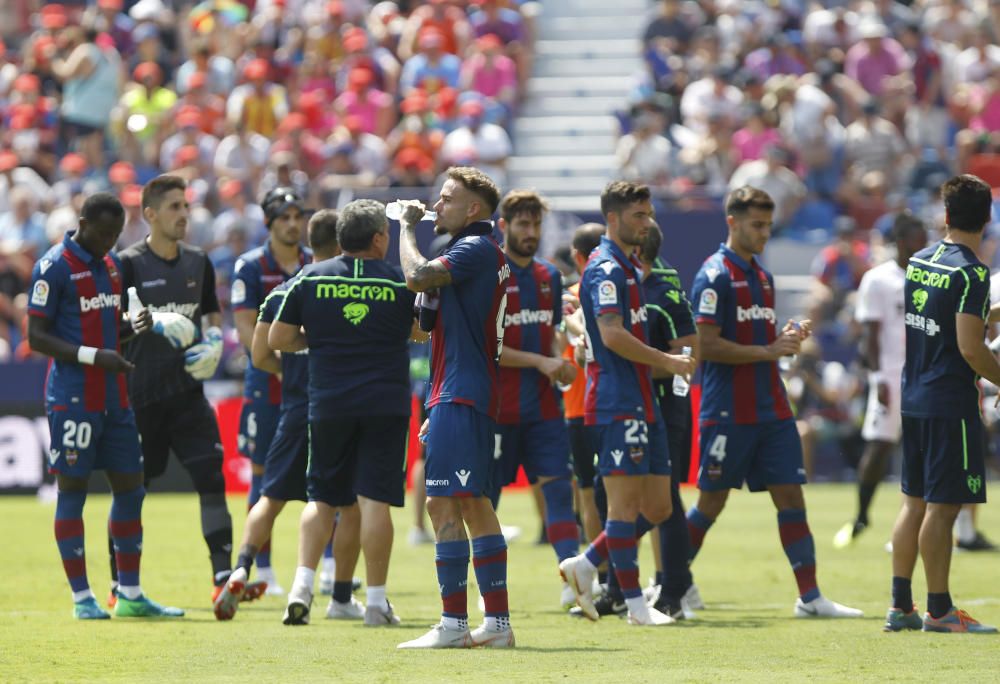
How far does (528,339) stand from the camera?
1116cm

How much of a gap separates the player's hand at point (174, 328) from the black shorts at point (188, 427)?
407 mm

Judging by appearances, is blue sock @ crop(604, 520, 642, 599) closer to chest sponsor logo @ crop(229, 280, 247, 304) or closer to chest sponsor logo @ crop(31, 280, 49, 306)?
chest sponsor logo @ crop(229, 280, 247, 304)

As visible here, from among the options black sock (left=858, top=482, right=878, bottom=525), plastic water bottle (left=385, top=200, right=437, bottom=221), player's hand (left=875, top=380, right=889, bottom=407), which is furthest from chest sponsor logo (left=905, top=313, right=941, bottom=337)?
black sock (left=858, top=482, right=878, bottom=525)

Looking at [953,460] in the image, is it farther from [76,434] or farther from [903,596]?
[76,434]

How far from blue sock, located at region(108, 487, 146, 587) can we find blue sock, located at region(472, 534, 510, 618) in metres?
2.75

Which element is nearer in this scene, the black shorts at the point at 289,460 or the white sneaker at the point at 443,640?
the white sneaker at the point at 443,640

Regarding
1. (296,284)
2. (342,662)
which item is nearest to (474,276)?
(296,284)

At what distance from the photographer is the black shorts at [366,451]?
32.8 feet

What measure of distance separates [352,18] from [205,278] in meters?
17.5

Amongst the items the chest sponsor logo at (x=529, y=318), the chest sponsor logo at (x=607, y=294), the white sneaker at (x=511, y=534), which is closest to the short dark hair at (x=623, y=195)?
the chest sponsor logo at (x=607, y=294)

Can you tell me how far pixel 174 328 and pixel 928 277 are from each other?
15.4 ft

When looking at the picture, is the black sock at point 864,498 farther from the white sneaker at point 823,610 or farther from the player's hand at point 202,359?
the player's hand at point 202,359

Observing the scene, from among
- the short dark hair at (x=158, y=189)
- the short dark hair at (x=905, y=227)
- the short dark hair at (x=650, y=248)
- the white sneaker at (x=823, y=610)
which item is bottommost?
the white sneaker at (x=823, y=610)

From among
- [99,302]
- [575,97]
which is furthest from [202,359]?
[575,97]
